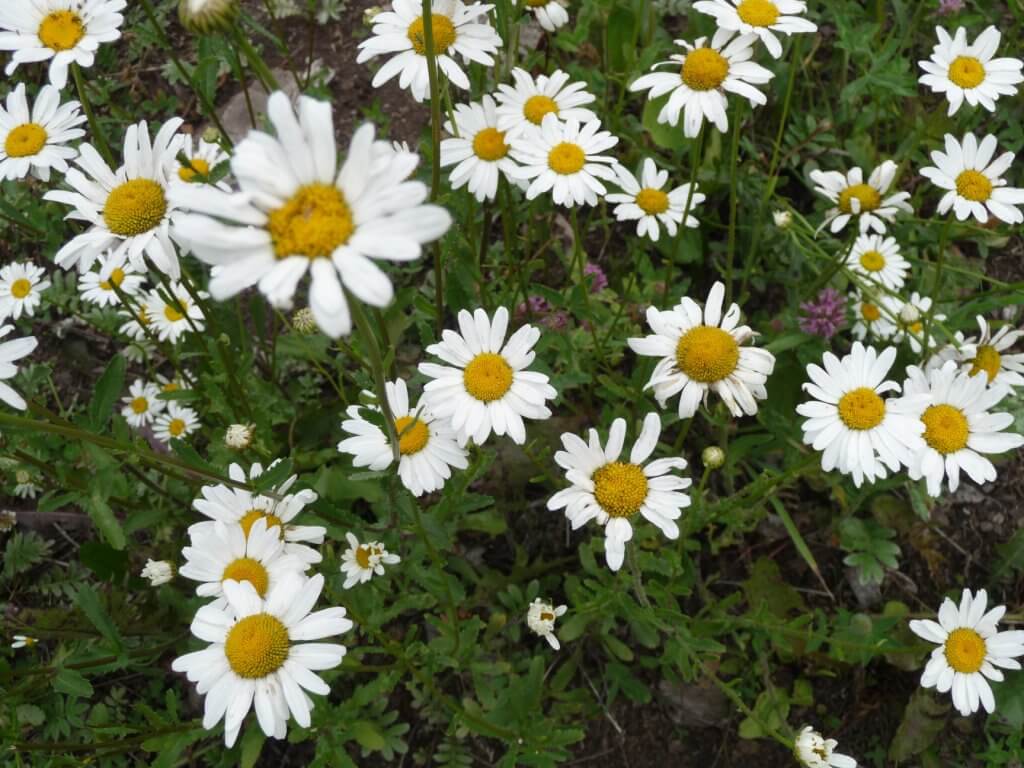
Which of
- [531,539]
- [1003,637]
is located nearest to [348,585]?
[531,539]

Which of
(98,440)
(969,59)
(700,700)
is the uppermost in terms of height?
(969,59)

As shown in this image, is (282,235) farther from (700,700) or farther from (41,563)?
(41,563)

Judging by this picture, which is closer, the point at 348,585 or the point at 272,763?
the point at 348,585

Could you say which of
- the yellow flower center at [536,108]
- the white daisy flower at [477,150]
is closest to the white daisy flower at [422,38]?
the white daisy flower at [477,150]

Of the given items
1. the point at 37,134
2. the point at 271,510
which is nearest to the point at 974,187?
the point at 271,510

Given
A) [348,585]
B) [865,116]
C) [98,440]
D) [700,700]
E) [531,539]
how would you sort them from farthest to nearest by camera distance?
[865,116] → [531,539] → [700,700] → [348,585] → [98,440]

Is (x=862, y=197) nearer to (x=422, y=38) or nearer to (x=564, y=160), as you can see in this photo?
A: (x=564, y=160)

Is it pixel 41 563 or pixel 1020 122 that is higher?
pixel 1020 122

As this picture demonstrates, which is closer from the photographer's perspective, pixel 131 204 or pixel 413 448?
pixel 131 204

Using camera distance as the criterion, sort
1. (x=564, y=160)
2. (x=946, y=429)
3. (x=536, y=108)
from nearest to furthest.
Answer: (x=946, y=429)
(x=564, y=160)
(x=536, y=108)
